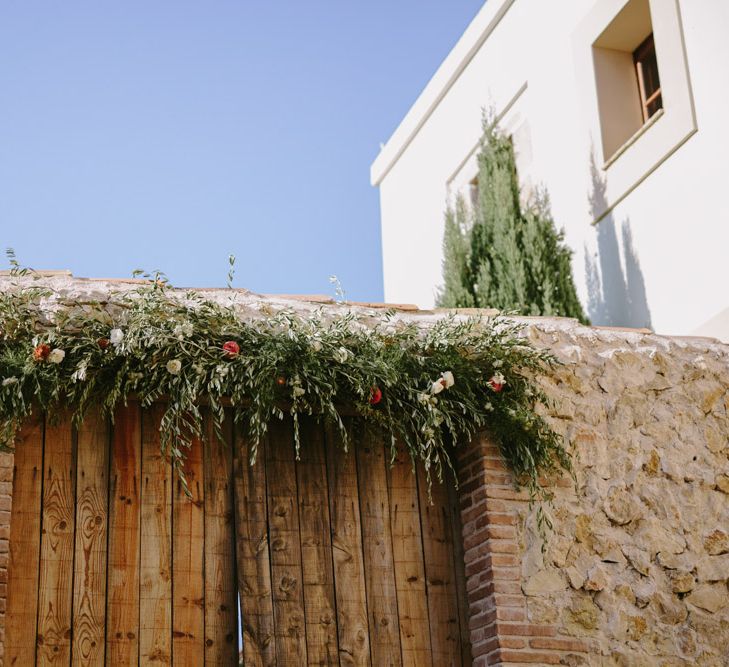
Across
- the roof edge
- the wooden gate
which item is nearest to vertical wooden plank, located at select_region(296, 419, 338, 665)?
the wooden gate

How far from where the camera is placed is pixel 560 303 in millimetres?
10414

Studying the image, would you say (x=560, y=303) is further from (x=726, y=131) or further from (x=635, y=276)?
(x=726, y=131)

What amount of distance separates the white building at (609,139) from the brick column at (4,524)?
533 cm

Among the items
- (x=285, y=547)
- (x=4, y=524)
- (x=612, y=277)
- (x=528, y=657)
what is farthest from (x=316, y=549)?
(x=612, y=277)

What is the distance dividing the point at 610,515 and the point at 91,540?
8.68ft

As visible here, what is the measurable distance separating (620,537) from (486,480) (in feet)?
2.63

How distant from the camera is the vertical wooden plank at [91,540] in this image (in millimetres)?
5012

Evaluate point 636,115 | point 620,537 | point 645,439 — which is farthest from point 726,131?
point 620,537

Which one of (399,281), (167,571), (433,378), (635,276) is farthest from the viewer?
(399,281)

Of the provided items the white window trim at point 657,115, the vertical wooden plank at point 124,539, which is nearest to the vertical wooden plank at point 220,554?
the vertical wooden plank at point 124,539

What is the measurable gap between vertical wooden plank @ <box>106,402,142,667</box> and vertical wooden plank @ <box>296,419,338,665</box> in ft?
2.66

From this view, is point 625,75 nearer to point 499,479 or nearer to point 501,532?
point 499,479

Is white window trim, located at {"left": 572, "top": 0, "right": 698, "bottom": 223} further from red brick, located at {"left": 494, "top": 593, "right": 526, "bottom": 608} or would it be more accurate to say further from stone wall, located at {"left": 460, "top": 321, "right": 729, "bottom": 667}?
red brick, located at {"left": 494, "top": 593, "right": 526, "bottom": 608}

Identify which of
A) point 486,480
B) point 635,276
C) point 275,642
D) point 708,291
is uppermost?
point 635,276
